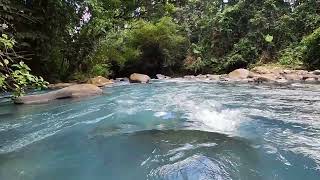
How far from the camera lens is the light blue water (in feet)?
10.1

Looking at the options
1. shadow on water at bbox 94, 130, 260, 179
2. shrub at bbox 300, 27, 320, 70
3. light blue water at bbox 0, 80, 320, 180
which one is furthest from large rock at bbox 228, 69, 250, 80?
shadow on water at bbox 94, 130, 260, 179

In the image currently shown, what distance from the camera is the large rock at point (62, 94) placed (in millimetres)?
7946

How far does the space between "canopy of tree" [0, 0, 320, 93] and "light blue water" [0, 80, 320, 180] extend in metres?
4.98

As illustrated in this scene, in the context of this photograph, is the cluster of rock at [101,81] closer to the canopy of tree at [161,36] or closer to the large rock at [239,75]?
the large rock at [239,75]

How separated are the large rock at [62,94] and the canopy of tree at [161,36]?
7.21 feet

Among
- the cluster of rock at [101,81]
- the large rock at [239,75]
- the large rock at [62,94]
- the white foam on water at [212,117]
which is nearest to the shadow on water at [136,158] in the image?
the white foam on water at [212,117]

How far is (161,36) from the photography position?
21062 mm

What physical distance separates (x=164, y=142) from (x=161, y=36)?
17.5 metres

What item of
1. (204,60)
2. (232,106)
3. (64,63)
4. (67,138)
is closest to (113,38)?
(64,63)

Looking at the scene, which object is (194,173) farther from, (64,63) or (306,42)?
(306,42)

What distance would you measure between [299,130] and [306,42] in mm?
12065

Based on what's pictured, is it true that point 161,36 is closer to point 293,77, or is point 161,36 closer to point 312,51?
point 312,51

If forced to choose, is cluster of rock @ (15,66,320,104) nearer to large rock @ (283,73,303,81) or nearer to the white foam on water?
large rock @ (283,73,303,81)

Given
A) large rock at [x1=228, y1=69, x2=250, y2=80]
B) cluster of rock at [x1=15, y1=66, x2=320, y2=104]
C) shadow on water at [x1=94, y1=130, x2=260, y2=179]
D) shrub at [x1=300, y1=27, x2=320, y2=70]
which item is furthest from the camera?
shrub at [x1=300, y1=27, x2=320, y2=70]
